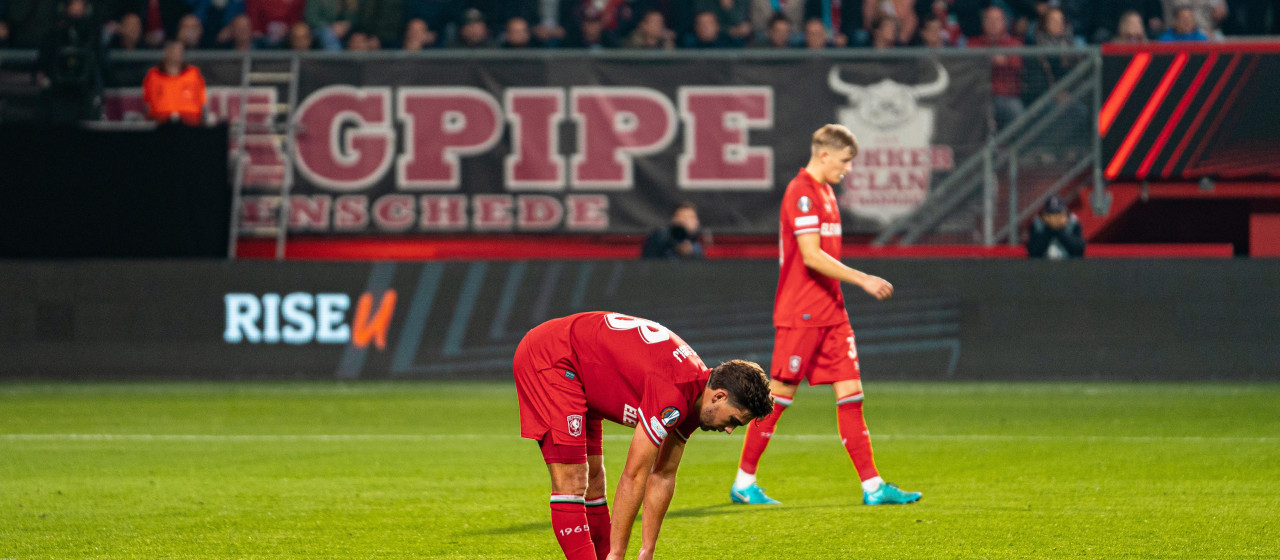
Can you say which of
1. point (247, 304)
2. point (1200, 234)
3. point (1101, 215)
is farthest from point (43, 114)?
point (1200, 234)

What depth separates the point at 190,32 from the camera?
17.9 m

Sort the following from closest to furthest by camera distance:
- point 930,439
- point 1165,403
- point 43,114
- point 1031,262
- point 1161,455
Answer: point 1161,455 < point 930,439 < point 1165,403 < point 1031,262 < point 43,114

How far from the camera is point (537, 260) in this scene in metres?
15.5

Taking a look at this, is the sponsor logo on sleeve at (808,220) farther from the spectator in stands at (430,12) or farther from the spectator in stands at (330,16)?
the spectator in stands at (330,16)

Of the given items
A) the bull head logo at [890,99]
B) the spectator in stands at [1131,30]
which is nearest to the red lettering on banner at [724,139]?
the bull head logo at [890,99]

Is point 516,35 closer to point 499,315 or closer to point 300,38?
point 300,38

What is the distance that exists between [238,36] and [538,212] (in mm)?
4169

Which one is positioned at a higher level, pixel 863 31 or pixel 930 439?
pixel 863 31

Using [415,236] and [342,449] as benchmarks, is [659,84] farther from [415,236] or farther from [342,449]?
[342,449]

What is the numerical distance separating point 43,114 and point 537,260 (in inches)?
236

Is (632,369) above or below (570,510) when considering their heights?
above

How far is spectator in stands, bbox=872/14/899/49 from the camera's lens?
684 inches

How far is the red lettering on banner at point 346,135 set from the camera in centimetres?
1745

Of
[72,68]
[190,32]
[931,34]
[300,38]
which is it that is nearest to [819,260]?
[931,34]
